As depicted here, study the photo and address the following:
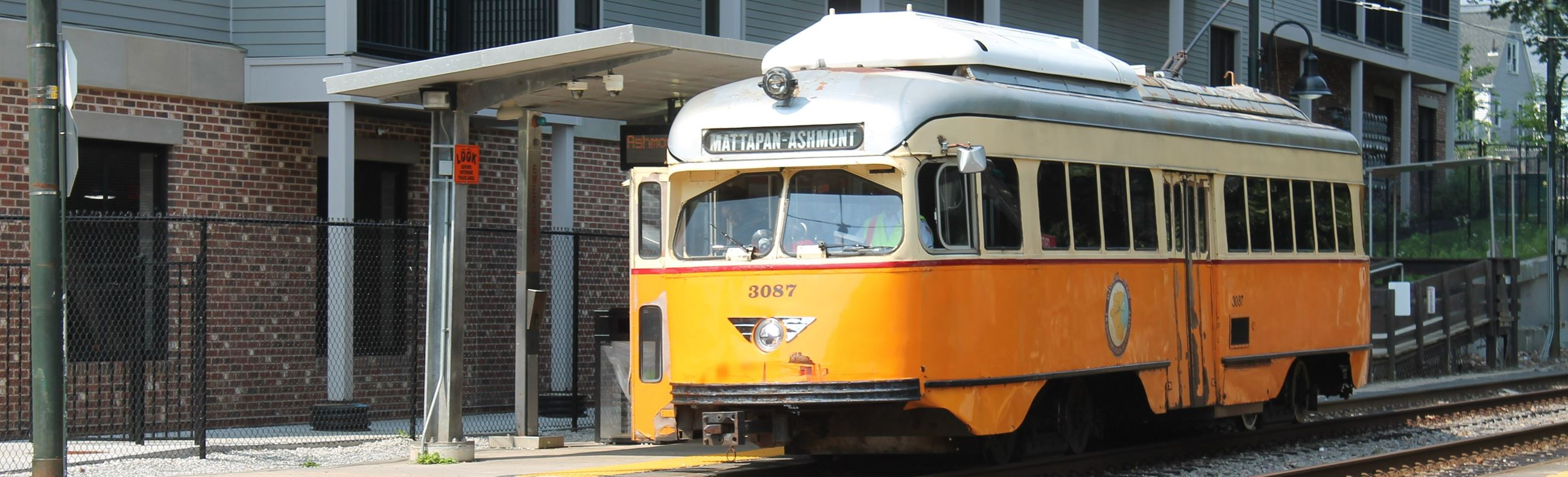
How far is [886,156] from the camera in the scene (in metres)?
10.5

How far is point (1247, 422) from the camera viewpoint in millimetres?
15281

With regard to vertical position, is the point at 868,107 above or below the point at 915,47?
below

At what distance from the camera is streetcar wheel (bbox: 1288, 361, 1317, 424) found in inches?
603

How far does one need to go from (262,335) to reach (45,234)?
22.3 feet

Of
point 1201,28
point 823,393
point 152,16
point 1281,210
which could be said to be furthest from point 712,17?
point 1201,28

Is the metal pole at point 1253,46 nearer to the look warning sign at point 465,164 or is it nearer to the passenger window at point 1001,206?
the passenger window at point 1001,206

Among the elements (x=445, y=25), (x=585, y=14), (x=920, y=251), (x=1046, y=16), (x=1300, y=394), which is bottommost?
(x=1300, y=394)

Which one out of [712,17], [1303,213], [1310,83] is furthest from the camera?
[1310,83]

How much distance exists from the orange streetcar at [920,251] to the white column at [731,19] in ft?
25.9

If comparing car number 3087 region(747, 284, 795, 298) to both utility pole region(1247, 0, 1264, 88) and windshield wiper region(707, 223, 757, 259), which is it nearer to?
windshield wiper region(707, 223, 757, 259)

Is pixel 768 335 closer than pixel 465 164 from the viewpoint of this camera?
Yes

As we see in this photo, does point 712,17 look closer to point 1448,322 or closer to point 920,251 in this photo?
point 1448,322

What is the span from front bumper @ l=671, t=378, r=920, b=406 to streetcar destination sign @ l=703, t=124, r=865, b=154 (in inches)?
55.8

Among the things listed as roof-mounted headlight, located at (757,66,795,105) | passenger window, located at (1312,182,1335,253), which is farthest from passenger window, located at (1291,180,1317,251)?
roof-mounted headlight, located at (757,66,795,105)
